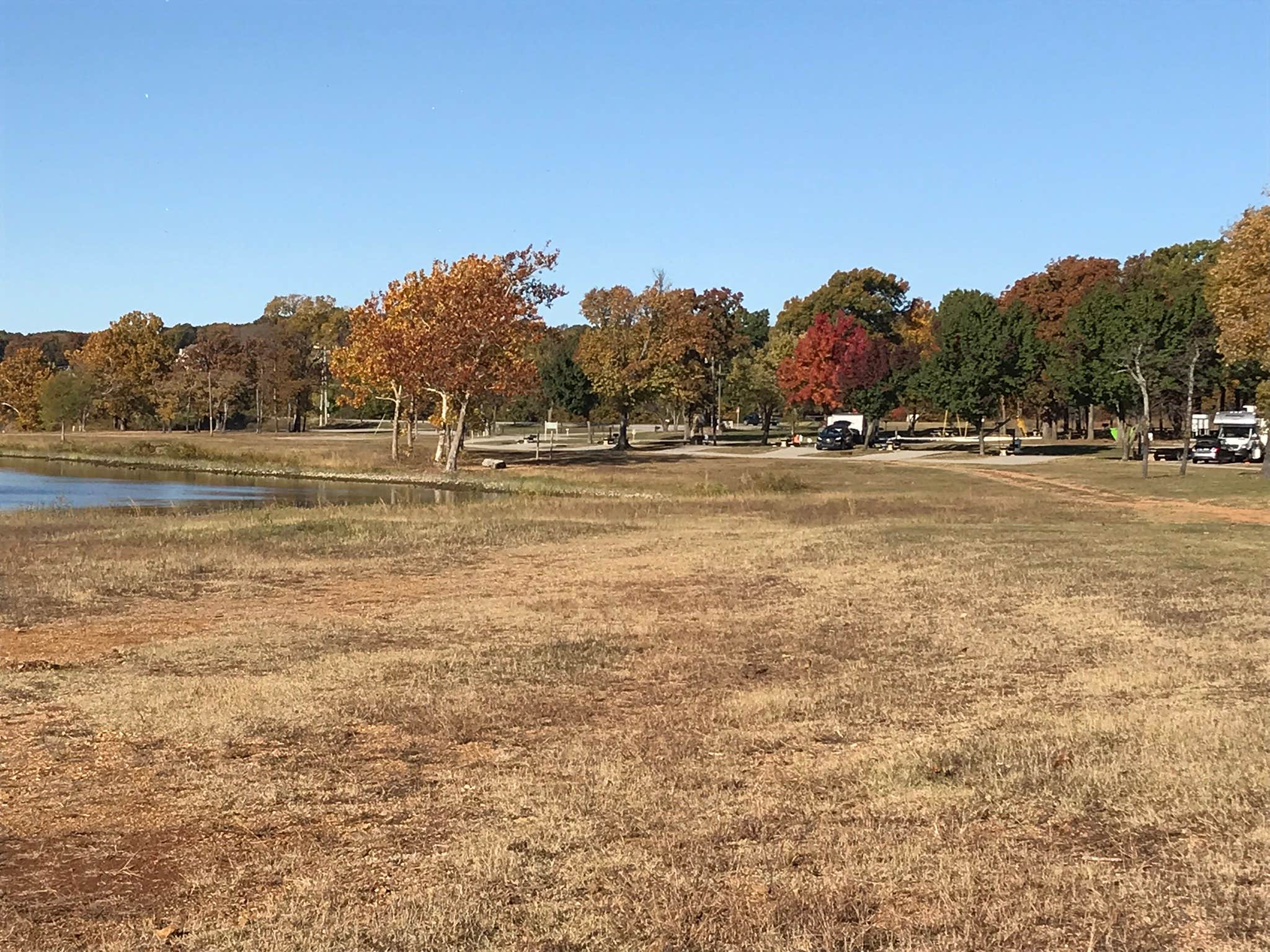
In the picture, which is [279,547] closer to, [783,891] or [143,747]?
[143,747]

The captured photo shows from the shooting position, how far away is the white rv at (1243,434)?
61.7 m

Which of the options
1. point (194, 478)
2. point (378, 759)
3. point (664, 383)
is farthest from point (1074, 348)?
point (378, 759)

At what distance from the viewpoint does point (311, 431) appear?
107m

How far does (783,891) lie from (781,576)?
12.8m

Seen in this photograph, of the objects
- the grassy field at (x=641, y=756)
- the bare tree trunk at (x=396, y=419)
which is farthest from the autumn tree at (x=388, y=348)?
the grassy field at (x=641, y=756)

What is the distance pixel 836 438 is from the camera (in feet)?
247

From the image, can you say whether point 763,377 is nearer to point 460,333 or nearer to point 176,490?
point 460,333

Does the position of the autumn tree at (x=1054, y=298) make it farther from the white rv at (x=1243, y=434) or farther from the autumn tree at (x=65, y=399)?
the autumn tree at (x=65, y=399)

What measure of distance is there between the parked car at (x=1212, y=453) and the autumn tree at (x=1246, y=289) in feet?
68.0

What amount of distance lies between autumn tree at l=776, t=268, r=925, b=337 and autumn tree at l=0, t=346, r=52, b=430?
63.2 metres

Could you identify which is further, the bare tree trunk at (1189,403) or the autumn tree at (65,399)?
the autumn tree at (65,399)

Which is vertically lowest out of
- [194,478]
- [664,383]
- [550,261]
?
[194,478]

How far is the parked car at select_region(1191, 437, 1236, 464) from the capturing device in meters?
61.0

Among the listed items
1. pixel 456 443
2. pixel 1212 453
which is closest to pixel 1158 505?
pixel 1212 453
